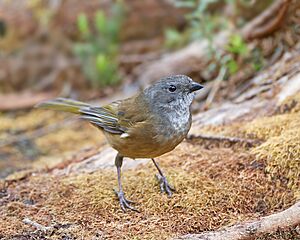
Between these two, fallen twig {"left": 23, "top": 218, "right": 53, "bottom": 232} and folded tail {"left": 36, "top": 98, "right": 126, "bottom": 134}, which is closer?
fallen twig {"left": 23, "top": 218, "right": 53, "bottom": 232}

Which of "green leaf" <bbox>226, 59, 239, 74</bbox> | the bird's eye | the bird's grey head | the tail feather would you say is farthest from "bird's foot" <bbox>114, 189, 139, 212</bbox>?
"green leaf" <bbox>226, 59, 239, 74</bbox>

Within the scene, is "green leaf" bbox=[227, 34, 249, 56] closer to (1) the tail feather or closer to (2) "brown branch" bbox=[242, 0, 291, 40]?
(2) "brown branch" bbox=[242, 0, 291, 40]

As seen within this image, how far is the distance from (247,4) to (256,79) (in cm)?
128

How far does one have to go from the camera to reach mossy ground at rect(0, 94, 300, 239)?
3.50 meters

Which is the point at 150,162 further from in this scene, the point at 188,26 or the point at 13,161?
the point at 188,26

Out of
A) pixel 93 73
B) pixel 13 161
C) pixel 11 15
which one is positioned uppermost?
pixel 11 15

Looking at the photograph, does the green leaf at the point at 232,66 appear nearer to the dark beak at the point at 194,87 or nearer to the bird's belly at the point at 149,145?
the dark beak at the point at 194,87

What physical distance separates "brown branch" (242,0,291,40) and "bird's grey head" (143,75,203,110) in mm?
2214

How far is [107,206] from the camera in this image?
12.6 feet

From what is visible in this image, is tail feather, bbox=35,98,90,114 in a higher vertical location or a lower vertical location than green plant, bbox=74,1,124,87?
higher

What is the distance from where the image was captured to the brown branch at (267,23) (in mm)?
5879

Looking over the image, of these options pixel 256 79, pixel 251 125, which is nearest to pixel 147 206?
pixel 251 125

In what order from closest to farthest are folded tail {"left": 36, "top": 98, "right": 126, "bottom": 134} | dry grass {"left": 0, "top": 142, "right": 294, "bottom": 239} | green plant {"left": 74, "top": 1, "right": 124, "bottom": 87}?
dry grass {"left": 0, "top": 142, "right": 294, "bottom": 239}, folded tail {"left": 36, "top": 98, "right": 126, "bottom": 134}, green plant {"left": 74, "top": 1, "right": 124, "bottom": 87}

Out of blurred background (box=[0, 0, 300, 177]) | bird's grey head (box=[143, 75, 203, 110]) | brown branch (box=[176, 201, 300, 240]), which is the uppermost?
bird's grey head (box=[143, 75, 203, 110])
